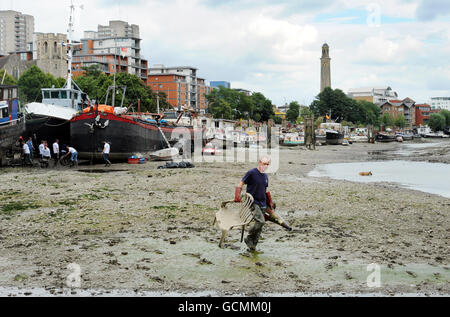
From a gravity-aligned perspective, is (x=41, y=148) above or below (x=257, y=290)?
above

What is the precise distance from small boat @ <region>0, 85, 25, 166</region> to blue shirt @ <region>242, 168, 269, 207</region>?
24347mm

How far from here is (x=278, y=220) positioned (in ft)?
34.3

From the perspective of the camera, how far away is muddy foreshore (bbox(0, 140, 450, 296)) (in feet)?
27.2

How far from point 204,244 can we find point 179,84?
149 meters

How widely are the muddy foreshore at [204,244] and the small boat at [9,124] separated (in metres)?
12.6

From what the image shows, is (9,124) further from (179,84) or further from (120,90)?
(179,84)

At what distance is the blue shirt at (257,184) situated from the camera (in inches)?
390

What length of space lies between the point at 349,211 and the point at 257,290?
28.1 feet

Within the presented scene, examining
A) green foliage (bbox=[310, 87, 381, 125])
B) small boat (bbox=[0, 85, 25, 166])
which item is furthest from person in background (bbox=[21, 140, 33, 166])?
green foliage (bbox=[310, 87, 381, 125])

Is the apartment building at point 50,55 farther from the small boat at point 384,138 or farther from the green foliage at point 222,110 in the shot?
the small boat at point 384,138

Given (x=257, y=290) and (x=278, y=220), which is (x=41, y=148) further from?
(x=257, y=290)

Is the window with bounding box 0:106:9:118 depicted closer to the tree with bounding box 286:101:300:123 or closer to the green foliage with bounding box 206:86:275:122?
the green foliage with bounding box 206:86:275:122

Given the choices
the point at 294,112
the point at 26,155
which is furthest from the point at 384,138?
the point at 26,155
